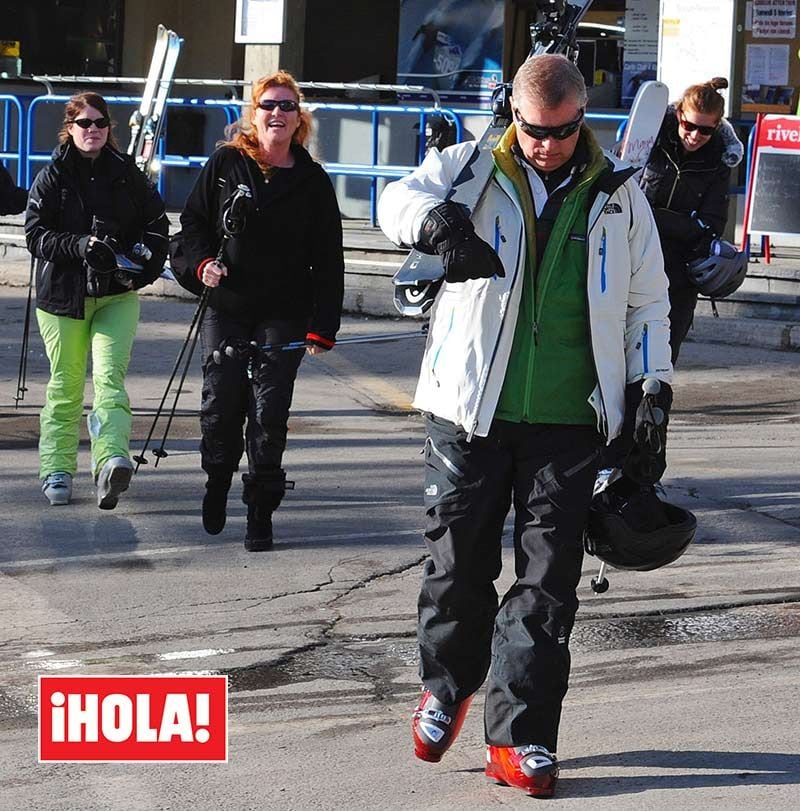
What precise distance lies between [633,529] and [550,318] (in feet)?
2.13

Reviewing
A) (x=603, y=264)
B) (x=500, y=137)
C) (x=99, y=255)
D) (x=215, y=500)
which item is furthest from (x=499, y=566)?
(x=99, y=255)

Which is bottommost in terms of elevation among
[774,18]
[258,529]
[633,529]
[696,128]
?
[258,529]

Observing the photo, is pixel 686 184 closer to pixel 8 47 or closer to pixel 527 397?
pixel 527 397

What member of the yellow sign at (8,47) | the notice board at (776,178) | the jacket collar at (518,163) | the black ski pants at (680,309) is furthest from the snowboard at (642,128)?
the yellow sign at (8,47)

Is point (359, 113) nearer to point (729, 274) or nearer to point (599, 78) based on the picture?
point (599, 78)

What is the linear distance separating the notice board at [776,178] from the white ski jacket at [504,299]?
30.3 feet

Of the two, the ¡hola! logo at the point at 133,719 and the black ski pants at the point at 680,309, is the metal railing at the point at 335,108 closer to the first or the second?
the black ski pants at the point at 680,309

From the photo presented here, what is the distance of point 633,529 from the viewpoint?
4738 mm

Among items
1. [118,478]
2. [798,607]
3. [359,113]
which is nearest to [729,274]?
[798,607]

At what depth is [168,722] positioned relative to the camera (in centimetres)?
490

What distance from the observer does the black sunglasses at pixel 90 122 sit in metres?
7.54

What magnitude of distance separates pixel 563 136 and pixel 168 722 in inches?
79.5

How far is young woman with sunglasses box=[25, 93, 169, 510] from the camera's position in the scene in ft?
24.7

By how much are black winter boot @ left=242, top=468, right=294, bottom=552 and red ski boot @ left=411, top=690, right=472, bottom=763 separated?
2335 mm
